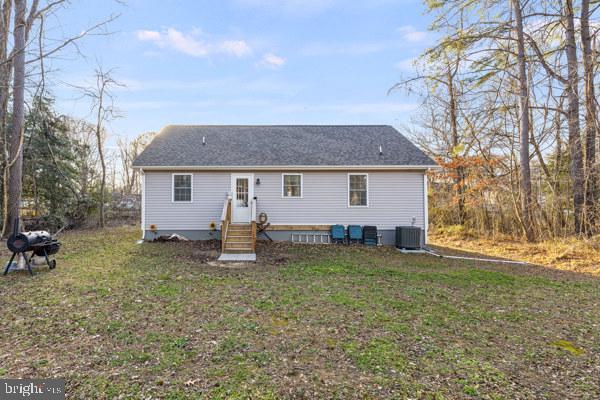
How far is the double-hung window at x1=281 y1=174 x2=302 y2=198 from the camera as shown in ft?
36.4

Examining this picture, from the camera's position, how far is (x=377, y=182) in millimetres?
11102

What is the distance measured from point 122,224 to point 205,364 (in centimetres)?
1748

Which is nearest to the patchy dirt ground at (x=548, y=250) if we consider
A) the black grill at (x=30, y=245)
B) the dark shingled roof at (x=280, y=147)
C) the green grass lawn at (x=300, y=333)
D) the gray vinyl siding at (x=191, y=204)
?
the green grass lawn at (x=300, y=333)

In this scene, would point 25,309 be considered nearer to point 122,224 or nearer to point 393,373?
point 393,373

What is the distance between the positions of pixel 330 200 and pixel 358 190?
119 centimetres

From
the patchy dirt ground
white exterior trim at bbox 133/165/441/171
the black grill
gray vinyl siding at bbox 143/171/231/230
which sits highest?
white exterior trim at bbox 133/165/441/171

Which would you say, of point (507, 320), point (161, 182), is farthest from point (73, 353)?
point (161, 182)

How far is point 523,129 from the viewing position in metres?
11.2

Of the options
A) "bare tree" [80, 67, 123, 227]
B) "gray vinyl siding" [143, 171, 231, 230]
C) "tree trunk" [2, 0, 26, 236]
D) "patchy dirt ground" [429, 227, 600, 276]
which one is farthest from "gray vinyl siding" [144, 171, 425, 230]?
"bare tree" [80, 67, 123, 227]

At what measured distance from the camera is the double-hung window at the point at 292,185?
36.4 feet

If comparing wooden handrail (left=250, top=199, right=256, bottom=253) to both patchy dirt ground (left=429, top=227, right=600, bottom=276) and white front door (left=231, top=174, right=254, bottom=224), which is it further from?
patchy dirt ground (left=429, top=227, right=600, bottom=276)

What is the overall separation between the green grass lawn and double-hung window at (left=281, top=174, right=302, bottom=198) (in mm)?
4687

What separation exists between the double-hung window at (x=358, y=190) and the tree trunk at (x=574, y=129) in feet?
22.5

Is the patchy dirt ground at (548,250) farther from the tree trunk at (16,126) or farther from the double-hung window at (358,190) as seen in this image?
the tree trunk at (16,126)
